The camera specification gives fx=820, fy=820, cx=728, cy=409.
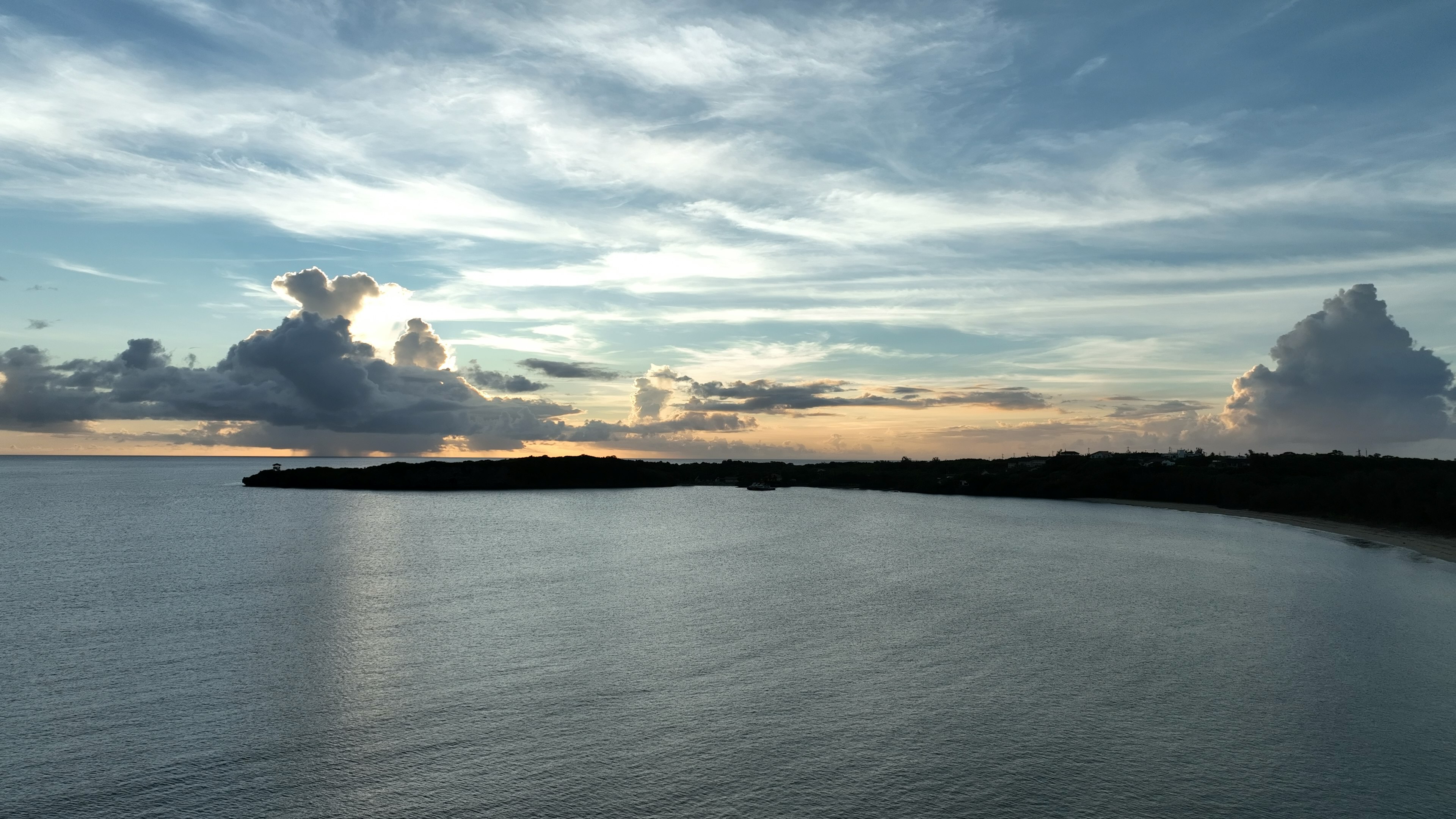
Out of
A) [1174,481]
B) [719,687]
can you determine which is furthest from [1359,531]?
[719,687]

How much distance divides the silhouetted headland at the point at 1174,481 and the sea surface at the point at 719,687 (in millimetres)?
44921

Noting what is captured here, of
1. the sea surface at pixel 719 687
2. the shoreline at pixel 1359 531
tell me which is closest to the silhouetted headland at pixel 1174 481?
the shoreline at pixel 1359 531

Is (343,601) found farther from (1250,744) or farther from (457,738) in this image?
(1250,744)

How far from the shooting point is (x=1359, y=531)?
304 feet

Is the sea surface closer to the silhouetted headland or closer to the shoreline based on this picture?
the shoreline

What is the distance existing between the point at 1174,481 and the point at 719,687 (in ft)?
484

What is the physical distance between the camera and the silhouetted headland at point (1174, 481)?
315ft

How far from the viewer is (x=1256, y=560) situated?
6581cm

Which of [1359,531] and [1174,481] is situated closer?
[1359,531]

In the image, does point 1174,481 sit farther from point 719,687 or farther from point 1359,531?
point 719,687

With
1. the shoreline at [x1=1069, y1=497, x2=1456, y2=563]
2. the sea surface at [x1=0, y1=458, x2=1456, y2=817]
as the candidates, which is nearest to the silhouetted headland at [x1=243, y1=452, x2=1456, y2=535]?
the shoreline at [x1=1069, y1=497, x2=1456, y2=563]

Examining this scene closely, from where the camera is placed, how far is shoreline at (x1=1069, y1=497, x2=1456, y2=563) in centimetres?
7544

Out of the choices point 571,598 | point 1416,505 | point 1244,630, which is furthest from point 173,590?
point 1416,505

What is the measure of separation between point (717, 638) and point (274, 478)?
182 metres
